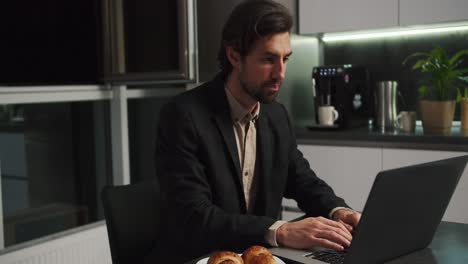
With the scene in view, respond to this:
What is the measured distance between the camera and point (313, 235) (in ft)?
3.53

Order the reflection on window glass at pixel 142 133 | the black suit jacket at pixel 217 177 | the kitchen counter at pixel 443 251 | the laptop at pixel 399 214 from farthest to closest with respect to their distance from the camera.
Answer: the reflection on window glass at pixel 142 133, the black suit jacket at pixel 217 177, the kitchen counter at pixel 443 251, the laptop at pixel 399 214

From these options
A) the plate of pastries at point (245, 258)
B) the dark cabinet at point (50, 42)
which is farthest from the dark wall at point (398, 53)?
the plate of pastries at point (245, 258)

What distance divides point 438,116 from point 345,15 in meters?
0.79

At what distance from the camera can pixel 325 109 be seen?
2836 mm

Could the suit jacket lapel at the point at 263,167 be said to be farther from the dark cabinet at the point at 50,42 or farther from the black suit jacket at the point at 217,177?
the dark cabinet at the point at 50,42

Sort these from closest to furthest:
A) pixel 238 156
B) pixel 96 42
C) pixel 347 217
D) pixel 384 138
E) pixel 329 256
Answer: pixel 329 256 → pixel 347 217 → pixel 238 156 → pixel 384 138 → pixel 96 42

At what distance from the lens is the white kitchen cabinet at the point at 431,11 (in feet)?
8.51

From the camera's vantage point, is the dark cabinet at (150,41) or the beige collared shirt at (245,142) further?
the dark cabinet at (150,41)

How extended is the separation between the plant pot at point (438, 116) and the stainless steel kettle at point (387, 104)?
0.24 meters

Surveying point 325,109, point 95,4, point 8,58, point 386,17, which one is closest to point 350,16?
point 386,17

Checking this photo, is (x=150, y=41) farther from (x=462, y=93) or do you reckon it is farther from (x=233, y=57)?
(x=462, y=93)

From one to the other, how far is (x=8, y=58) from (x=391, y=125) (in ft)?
6.77

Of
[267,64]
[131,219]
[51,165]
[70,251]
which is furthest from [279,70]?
[51,165]

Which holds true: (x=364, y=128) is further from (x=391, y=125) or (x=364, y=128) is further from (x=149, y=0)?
(x=149, y=0)
